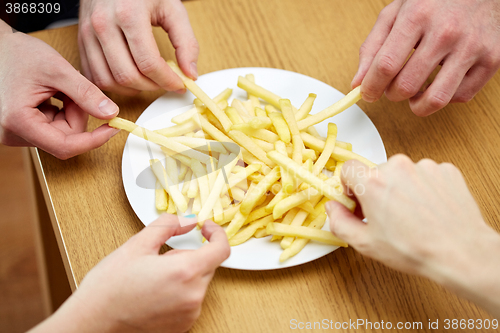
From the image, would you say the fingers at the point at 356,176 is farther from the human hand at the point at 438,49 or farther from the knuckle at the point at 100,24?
the knuckle at the point at 100,24

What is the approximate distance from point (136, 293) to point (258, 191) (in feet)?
1.42

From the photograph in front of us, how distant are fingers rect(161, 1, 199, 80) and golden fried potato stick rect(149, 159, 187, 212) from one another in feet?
1.36

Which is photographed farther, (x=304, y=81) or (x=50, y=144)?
(x=304, y=81)

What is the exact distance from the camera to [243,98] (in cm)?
154

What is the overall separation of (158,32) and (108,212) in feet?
3.09

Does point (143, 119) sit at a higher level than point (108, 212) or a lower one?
higher

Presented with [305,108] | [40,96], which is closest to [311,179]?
[305,108]

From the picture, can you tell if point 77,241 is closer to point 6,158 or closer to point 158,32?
point 158,32

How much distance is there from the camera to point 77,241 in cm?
126

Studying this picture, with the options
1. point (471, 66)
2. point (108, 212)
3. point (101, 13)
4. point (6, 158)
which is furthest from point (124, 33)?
point (6, 158)

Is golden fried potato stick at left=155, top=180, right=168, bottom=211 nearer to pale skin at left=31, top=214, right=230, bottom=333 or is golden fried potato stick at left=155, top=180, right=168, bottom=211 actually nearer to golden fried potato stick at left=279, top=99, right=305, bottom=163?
pale skin at left=31, top=214, right=230, bottom=333

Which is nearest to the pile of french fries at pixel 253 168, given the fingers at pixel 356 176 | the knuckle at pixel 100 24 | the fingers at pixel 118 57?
the fingers at pixel 356 176

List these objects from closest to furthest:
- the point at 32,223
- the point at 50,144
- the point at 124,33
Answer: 1. the point at 50,144
2. the point at 124,33
3. the point at 32,223

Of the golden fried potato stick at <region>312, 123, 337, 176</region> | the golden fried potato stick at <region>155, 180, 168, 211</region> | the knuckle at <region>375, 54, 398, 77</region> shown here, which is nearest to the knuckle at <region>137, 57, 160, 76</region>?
the golden fried potato stick at <region>155, 180, 168, 211</region>
